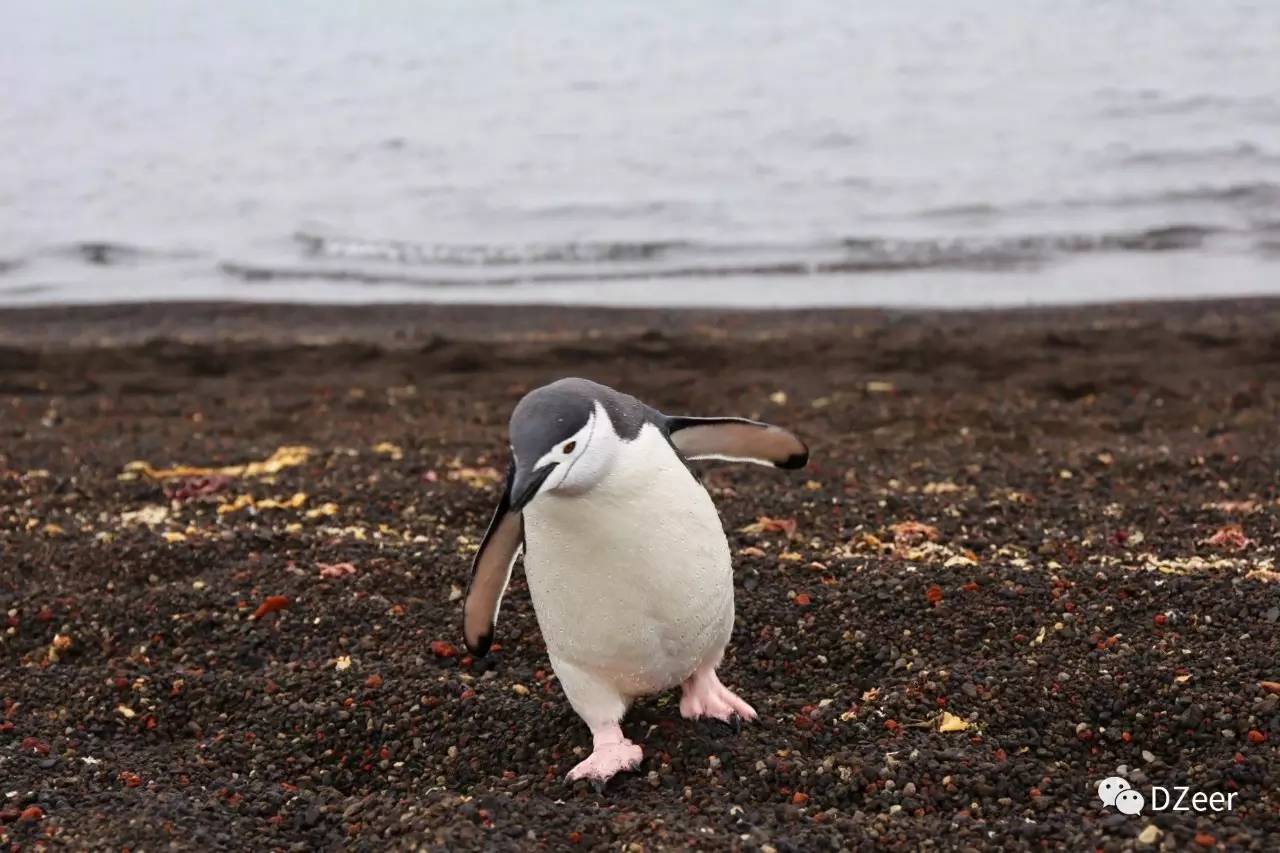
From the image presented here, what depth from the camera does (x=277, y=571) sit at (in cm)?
358

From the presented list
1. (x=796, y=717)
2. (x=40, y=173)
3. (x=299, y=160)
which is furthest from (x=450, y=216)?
(x=796, y=717)

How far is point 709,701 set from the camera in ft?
8.52

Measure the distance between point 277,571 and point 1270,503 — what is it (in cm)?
297

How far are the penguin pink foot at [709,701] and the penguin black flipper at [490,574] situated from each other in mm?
423

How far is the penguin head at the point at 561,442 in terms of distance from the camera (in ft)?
6.56

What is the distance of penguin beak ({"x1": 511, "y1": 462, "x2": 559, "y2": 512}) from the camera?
1.97m

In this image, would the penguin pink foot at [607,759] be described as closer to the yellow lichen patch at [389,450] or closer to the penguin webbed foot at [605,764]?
the penguin webbed foot at [605,764]

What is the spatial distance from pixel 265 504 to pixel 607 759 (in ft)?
7.42

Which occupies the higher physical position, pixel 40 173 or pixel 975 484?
pixel 40 173

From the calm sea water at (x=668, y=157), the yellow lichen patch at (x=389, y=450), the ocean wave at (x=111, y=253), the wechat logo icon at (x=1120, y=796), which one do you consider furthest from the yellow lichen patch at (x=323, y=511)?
the ocean wave at (x=111, y=253)

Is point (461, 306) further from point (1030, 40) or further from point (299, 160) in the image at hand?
point (1030, 40)

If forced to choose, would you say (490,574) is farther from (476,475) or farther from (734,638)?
(476,475)

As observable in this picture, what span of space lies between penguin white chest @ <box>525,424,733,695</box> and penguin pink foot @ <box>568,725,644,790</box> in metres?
0.10

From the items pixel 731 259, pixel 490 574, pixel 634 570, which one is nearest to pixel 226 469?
pixel 490 574
